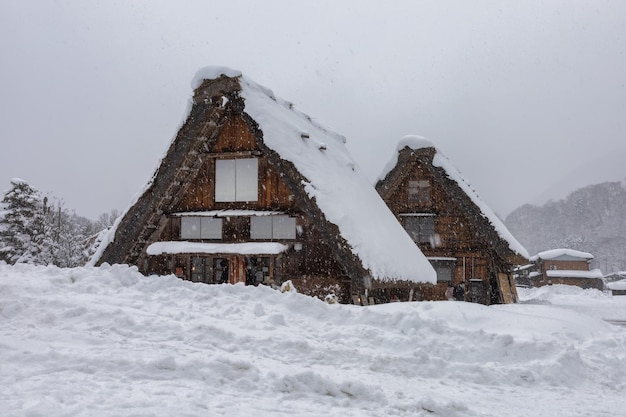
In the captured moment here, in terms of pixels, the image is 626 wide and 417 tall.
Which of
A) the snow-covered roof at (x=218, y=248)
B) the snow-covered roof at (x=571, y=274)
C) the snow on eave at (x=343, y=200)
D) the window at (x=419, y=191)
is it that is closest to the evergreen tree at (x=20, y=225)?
the snow-covered roof at (x=218, y=248)

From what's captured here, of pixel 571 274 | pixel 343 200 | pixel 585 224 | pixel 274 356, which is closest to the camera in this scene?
pixel 274 356

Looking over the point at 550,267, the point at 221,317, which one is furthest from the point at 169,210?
the point at 550,267

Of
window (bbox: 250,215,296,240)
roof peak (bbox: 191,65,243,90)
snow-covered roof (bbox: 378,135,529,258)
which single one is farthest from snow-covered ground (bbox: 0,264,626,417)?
snow-covered roof (bbox: 378,135,529,258)

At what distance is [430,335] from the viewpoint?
21.2ft

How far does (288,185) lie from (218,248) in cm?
284

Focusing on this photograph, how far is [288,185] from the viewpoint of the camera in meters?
12.5

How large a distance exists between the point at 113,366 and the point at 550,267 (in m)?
49.3

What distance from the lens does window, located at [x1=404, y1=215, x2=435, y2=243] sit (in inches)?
767

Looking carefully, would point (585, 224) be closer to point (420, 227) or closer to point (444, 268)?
point (444, 268)

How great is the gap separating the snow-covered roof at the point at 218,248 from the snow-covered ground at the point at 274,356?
14.2 feet

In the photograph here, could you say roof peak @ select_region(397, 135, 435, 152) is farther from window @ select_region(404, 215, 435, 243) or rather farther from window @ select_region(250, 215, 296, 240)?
window @ select_region(250, 215, 296, 240)

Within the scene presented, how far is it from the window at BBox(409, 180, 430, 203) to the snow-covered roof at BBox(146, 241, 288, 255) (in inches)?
342

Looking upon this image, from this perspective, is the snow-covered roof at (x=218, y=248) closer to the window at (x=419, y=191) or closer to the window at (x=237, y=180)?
the window at (x=237, y=180)

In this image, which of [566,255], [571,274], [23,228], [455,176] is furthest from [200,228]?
[566,255]
